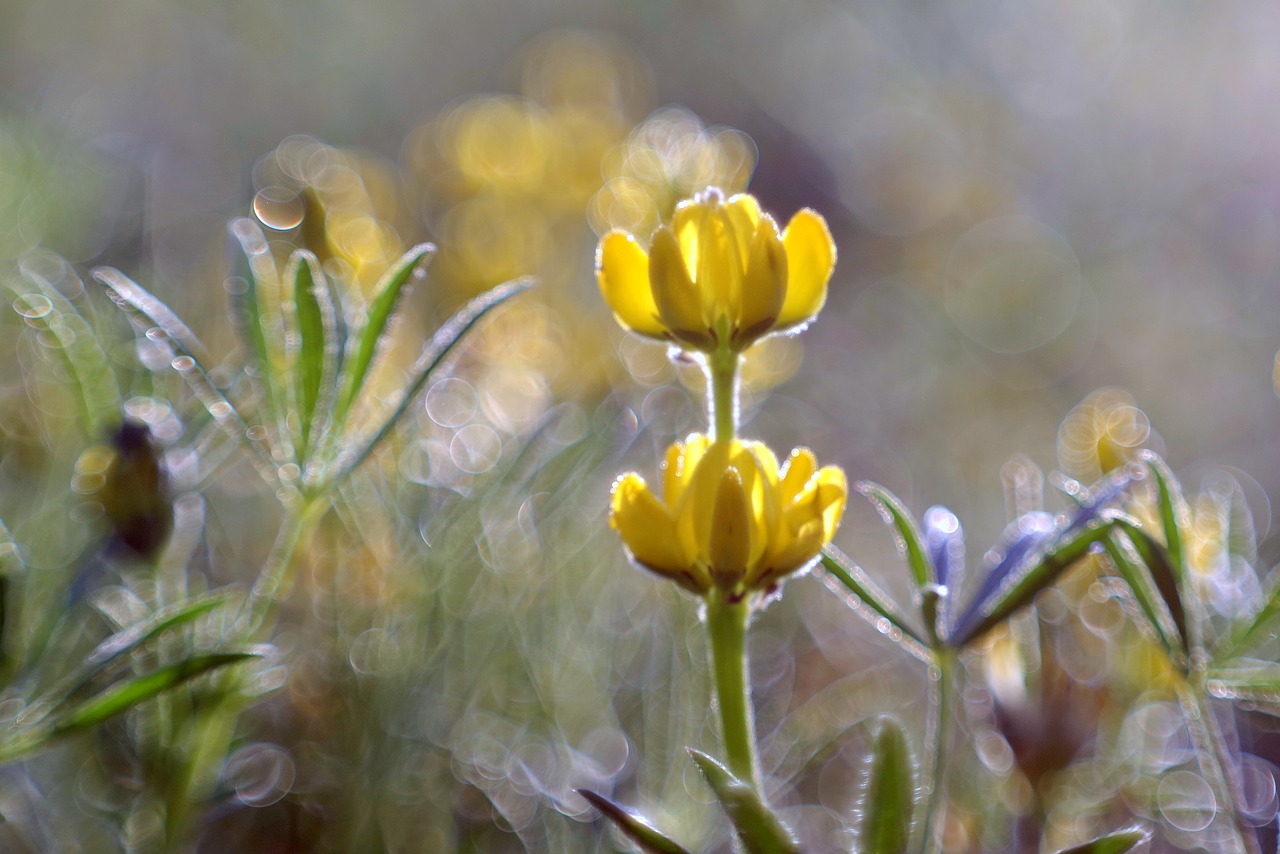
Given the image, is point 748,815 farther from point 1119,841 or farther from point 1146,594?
point 1146,594

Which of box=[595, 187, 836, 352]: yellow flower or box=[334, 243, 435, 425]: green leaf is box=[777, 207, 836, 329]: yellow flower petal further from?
box=[334, 243, 435, 425]: green leaf

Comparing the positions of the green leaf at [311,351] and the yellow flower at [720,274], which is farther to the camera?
the green leaf at [311,351]

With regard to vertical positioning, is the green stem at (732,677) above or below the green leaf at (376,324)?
below

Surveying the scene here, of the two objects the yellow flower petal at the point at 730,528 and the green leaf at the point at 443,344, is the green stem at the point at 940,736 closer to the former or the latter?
the yellow flower petal at the point at 730,528

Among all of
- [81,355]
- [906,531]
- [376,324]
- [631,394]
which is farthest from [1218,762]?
[631,394]

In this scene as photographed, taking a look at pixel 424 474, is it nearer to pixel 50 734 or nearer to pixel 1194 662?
pixel 50 734

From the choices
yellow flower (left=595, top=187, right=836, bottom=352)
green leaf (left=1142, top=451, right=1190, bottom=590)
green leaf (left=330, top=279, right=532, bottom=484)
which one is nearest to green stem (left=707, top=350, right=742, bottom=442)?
yellow flower (left=595, top=187, right=836, bottom=352)

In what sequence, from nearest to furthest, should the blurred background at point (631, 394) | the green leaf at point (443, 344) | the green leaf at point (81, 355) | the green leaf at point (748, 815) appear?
the green leaf at point (748, 815) → the green leaf at point (443, 344) → the green leaf at point (81, 355) → the blurred background at point (631, 394)

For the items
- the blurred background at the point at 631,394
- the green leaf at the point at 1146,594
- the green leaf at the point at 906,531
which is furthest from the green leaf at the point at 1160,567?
the blurred background at the point at 631,394
